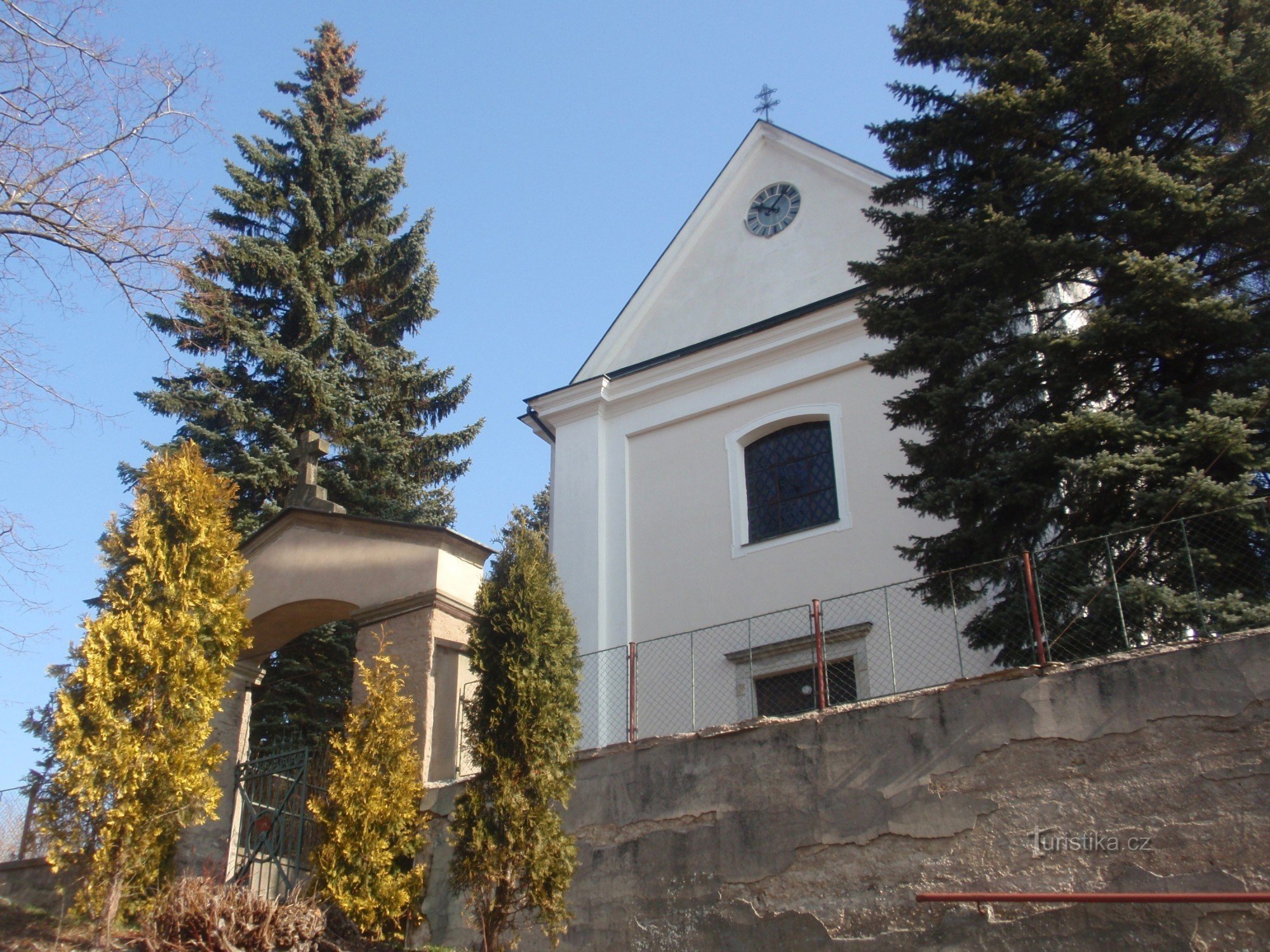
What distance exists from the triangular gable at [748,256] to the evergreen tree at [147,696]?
8.23 m

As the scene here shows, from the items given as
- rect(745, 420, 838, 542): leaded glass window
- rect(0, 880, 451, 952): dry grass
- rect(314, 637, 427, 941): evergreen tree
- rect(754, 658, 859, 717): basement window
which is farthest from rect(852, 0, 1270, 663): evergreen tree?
rect(0, 880, 451, 952): dry grass

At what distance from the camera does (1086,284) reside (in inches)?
396

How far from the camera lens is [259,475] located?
17500mm

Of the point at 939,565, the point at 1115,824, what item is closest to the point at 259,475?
the point at 939,565

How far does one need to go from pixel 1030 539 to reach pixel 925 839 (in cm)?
282

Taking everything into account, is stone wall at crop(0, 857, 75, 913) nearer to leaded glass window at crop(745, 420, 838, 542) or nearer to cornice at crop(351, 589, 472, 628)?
cornice at crop(351, 589, 472, 628)

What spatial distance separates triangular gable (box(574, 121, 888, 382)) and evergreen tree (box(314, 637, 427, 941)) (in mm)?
8300

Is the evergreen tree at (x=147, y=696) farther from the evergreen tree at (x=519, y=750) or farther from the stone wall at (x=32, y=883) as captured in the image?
the evergreen tree at (x=519, y=750)

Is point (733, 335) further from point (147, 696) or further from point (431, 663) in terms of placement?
point (147, 696)

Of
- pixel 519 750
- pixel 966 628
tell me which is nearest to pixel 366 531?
pixel 519 750

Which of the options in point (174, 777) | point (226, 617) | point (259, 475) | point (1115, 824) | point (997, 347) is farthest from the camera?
point (259, 475)

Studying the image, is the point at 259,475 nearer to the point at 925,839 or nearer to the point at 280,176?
the point at 280,176

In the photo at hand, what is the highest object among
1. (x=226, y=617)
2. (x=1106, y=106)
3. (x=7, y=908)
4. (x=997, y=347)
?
(x=1106, y=106)

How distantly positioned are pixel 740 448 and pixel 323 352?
304 inches
